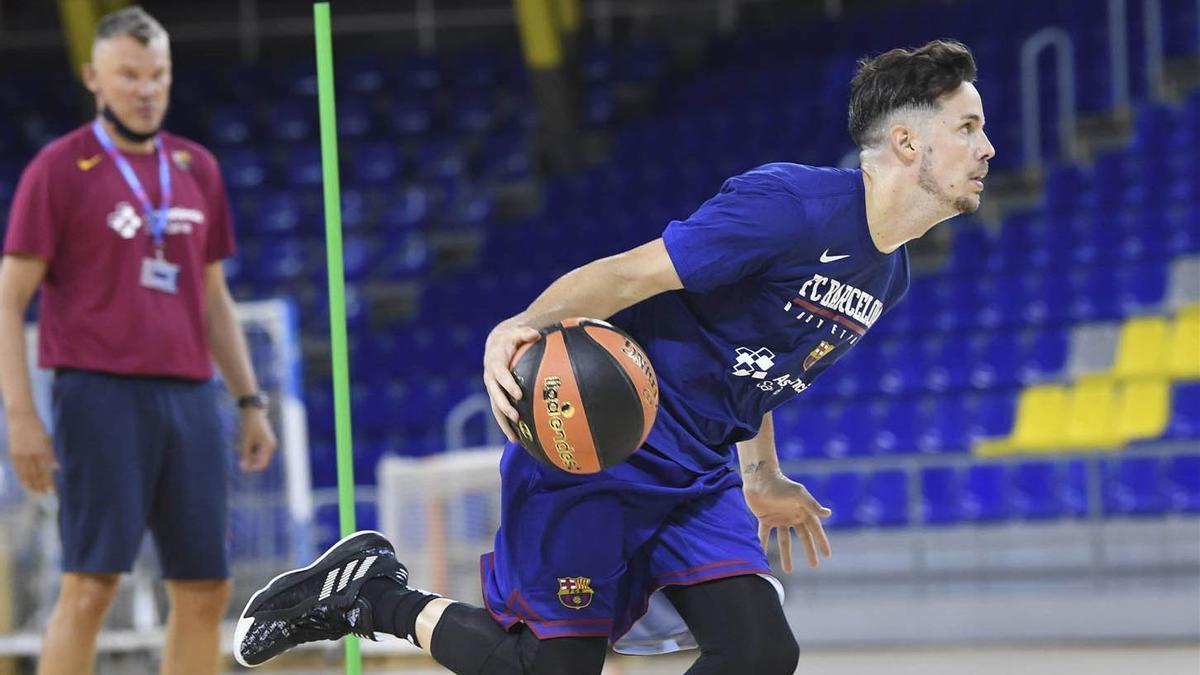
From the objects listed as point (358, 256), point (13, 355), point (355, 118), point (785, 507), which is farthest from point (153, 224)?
point (355, 118)

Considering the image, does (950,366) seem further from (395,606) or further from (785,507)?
(395,606)

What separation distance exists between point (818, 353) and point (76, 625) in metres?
1.97

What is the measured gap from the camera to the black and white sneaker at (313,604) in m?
3.41

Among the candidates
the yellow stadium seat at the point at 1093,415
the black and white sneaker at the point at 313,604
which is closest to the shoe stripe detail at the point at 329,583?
the black and white sneaker at the point at 313,604

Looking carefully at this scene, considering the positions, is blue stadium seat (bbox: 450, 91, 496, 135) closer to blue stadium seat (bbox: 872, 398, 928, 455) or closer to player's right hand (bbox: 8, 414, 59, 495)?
blue stadium seat (bbox: 872, 398, 928, 455)

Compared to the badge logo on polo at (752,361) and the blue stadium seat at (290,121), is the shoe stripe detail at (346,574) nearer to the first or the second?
the badge logo on polo at (752,361)

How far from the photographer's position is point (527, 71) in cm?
1581

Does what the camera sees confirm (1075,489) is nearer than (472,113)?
Yes

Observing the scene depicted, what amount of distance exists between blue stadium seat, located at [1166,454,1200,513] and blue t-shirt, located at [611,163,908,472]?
561 cm

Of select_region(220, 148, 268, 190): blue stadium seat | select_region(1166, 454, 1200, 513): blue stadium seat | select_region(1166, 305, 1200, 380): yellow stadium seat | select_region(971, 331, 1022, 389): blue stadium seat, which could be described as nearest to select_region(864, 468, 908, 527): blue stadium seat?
select_region(1166, 454, 1200, 513): blue stadium seat

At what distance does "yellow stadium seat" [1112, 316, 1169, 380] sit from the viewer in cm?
965

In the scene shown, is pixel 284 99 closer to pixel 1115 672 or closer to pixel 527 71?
pixel 527 71

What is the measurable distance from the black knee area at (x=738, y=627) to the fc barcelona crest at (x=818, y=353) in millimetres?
455

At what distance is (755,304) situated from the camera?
313cm
